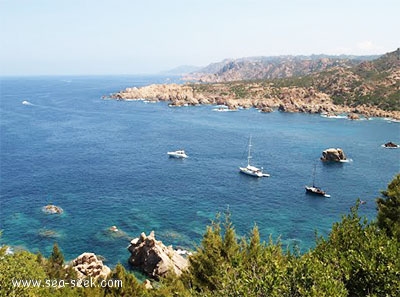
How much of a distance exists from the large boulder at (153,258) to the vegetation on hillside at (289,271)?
13255 mm

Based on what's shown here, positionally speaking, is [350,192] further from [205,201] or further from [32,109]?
[32,109]

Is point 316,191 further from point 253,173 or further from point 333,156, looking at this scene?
point 333,156

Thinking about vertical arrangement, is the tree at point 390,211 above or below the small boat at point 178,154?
above

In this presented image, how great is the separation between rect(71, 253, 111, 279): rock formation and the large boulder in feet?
14.6

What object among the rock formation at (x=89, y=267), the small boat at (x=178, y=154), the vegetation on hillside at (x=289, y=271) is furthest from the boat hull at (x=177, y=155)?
the vegetation on hillside at (x=289, y=271)

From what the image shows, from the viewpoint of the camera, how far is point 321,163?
313 ft

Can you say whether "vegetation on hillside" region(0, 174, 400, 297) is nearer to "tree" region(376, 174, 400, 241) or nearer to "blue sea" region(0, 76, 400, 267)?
"tree" region(376, 174, 400, 241)

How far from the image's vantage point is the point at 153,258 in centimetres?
4638

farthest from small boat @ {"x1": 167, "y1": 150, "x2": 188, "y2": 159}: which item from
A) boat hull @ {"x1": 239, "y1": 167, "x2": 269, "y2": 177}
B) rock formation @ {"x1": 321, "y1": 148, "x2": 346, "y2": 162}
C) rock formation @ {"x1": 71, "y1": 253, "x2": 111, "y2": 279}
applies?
rock formation @ {"x1": 71, "y1": 253, "x2": 111, "y2": 279}

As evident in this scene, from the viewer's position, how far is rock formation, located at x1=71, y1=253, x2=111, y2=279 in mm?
42188

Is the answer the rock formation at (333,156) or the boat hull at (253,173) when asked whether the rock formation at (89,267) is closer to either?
the boat hull at (253,173)

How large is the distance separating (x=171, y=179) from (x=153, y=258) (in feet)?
119

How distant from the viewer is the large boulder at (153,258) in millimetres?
45094

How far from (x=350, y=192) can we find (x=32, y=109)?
515 feet
